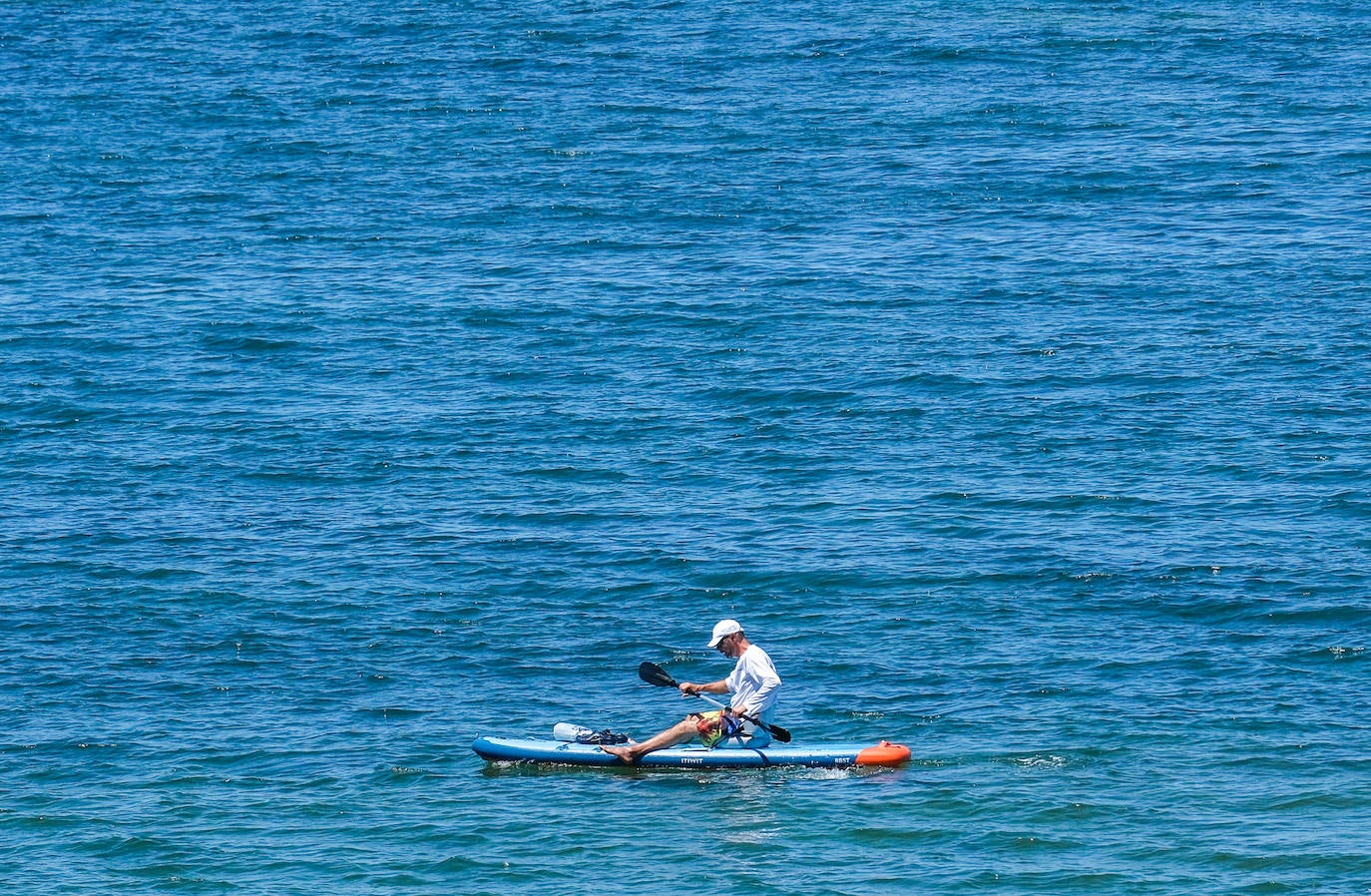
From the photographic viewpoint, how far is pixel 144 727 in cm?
3372

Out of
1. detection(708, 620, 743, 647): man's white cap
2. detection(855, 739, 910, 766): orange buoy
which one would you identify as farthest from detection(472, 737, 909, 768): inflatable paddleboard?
detection(708, 620, 743, 647): man's white cap

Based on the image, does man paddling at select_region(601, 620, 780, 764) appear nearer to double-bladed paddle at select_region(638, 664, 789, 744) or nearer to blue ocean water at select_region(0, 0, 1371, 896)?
double-bladed paddle at select_region(638, 664, 789, 744)

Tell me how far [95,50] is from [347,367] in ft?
122

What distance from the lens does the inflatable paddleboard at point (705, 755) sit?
30406 millimetres

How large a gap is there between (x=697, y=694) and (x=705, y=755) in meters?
0.96

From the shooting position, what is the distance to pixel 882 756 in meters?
30.3

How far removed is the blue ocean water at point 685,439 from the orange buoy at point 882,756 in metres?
0.26

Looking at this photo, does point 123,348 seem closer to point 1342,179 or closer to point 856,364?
point 856,364

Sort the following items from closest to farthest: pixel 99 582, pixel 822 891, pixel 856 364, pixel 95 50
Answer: pixel 822 891 → pixel 99 582 → pixel 856 364 → pixel 95 50

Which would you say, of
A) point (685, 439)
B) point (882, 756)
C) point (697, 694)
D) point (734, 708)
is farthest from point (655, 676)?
point (685, 439)

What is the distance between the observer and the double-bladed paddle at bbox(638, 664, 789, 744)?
30.9m

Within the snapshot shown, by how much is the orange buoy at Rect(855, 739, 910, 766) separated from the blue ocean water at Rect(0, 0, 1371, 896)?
26 centimetres

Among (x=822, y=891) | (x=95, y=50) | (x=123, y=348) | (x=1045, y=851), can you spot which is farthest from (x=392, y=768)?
(x=95, y=50)

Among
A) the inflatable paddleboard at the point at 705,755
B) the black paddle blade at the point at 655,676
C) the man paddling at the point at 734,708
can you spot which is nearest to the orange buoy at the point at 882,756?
the inflatable paddleboard at the point at 705,755
